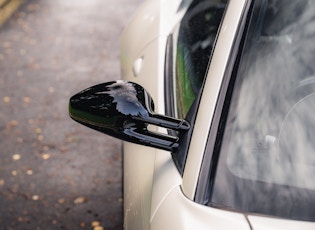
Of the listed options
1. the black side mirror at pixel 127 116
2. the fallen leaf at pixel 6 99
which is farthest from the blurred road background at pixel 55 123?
the black side mirror at pixel 127 116

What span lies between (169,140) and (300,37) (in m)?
0.58

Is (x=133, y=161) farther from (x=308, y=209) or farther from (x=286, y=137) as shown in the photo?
(x=308, y=209)

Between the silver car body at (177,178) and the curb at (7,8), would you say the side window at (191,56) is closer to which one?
the silver car body at (177,178)

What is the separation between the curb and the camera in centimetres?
732

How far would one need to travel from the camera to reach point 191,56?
2422 mm

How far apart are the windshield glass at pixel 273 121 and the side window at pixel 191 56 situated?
0.70ft

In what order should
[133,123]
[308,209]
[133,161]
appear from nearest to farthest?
1. [308,209]
2. [133,123]
3. [133,161]

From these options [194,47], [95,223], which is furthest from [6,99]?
[194,47]

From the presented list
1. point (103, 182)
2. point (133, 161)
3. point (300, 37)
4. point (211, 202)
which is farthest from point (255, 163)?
point (103, 182)

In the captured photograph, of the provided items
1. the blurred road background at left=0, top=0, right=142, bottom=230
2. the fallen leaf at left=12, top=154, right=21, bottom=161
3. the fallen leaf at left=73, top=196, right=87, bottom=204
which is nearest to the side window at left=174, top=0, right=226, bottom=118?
the blurred road background at left=0, top=0, right=142, bottom=230

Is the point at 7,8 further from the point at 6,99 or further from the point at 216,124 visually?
the point at 216,124

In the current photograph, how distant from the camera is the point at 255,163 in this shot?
1.72 meters

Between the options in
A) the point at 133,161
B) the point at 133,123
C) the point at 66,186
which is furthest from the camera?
the point at 66,186

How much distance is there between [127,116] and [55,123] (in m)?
3.15
